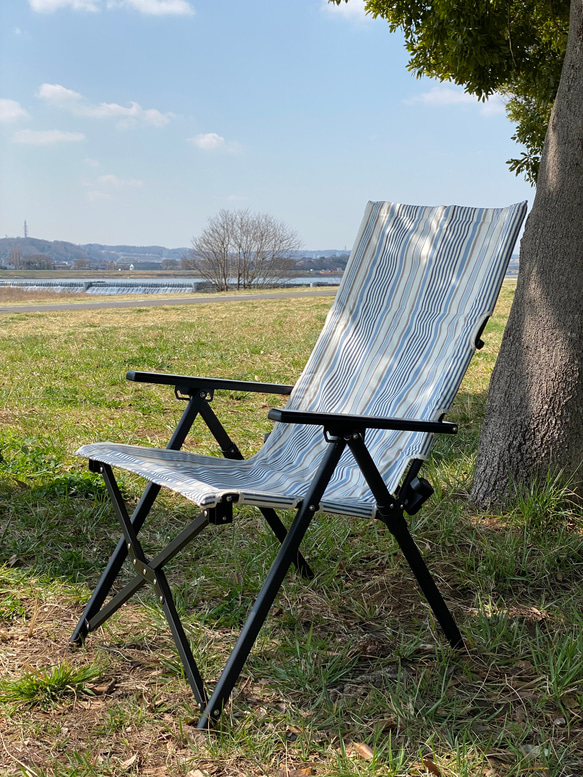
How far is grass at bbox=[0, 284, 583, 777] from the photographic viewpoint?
5.75ft

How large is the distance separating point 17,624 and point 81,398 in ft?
10.4

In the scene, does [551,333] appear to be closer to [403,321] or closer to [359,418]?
[403,321]

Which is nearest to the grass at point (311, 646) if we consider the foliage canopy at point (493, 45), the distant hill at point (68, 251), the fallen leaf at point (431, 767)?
the fallen leaf at point (431, 767)

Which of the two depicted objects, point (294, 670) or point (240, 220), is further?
point (240, 220)

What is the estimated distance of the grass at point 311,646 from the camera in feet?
5.75

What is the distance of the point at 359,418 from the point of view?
6.05 feet

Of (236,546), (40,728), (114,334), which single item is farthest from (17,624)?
(114,334)

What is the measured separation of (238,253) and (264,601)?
3846cm

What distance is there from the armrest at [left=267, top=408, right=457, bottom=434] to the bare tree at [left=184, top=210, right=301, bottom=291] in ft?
120

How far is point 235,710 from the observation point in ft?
6.30

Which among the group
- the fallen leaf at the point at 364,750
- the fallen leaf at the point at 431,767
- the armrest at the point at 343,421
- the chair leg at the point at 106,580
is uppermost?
the armrest at the point at 343,421

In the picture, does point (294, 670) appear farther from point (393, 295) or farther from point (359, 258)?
point (359, 258)

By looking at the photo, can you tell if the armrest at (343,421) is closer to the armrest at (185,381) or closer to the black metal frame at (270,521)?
the black metal frame at (270,521)

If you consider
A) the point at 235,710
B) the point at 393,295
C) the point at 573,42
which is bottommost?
the point at 235,710
